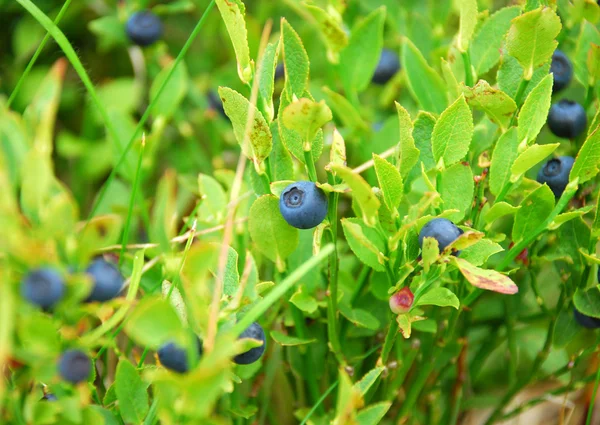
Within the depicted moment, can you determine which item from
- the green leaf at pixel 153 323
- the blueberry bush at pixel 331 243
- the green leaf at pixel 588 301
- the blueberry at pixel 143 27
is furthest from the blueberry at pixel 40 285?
the blueberry at pixel 143 27

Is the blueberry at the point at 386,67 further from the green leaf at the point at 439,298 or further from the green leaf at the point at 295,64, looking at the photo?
the green leaf at the point at 439,298

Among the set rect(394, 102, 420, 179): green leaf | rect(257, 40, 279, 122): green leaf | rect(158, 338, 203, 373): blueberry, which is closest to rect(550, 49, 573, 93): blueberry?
rect(394, 102, 420, 179): green leaf

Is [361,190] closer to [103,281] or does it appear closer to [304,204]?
[304,204]

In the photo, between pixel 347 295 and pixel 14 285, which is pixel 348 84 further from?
pixel 14 285

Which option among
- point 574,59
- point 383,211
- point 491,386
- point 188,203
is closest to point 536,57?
point 574,59

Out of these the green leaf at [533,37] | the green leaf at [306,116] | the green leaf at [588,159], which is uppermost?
the green leaf at [533,37]

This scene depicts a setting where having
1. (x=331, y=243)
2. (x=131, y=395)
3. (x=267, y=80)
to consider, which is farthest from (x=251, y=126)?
(x=131, y=395)
